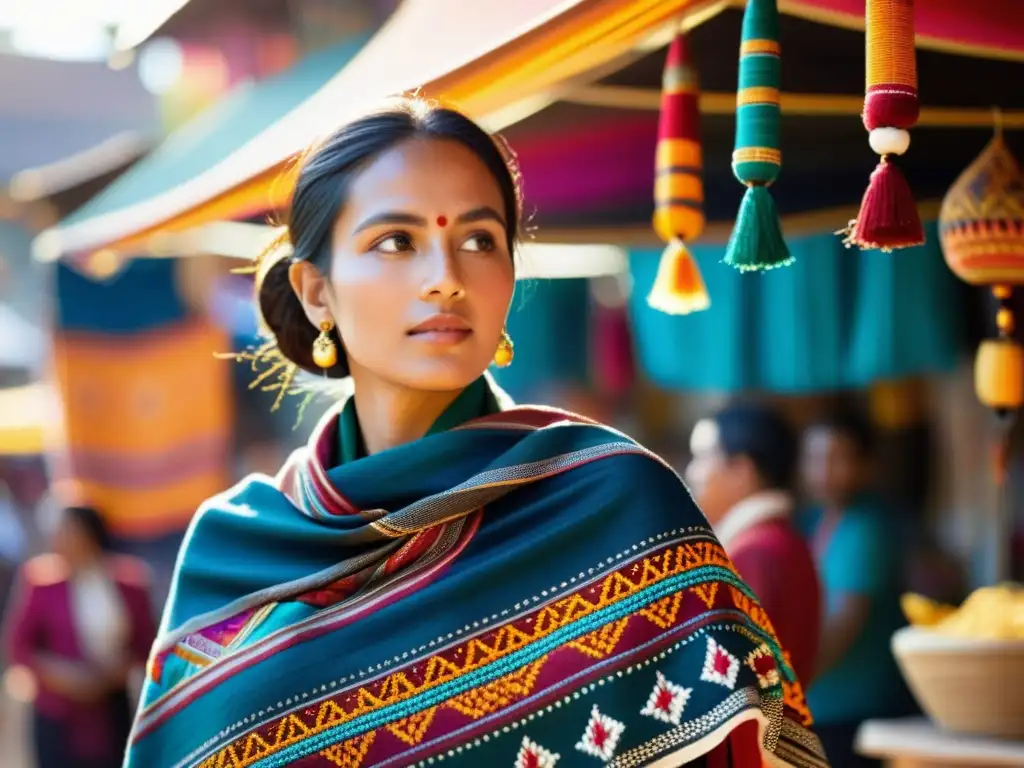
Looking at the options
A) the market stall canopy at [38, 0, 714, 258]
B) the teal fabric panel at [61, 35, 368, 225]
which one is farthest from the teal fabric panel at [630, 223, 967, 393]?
the market stall canopy at [38, 0, 714, 258]

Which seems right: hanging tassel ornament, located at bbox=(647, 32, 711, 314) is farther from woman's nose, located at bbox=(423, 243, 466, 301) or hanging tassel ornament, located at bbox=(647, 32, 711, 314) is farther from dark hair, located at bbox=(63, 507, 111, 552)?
dark hair, located at bbox=(63, 507, 111, 552)

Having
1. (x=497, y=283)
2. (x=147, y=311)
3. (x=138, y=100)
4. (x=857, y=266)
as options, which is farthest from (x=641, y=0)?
(x=138, y=100)

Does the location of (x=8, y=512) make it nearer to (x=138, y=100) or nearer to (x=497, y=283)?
(x=138, y=100)

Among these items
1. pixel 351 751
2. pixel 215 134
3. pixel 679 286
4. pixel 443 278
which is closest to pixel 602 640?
pixel 351 751

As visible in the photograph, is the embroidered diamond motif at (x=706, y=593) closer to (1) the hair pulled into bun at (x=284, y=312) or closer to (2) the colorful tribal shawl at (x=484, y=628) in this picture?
(2) the colorful tribal shawl at (x=484, y=628)

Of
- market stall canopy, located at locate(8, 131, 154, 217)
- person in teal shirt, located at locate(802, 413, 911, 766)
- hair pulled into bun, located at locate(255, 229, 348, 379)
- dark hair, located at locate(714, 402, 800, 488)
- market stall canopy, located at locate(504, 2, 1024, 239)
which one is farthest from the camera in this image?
market stall canopy, located at locate(8, 131, 154, 217)

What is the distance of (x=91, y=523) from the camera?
5.63 m

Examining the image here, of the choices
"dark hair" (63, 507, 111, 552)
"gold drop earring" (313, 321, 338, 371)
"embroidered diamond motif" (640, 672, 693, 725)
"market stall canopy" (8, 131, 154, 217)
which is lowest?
"dark hair" (63, 507, 111, 552)

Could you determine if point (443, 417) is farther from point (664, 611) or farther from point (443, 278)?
point (664, 611)

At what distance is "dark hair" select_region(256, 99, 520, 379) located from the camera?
6.61 ft

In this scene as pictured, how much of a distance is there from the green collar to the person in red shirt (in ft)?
4.19

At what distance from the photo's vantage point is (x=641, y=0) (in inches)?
86.7

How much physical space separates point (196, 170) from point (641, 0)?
164 centimetres

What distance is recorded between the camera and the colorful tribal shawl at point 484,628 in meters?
1.85
